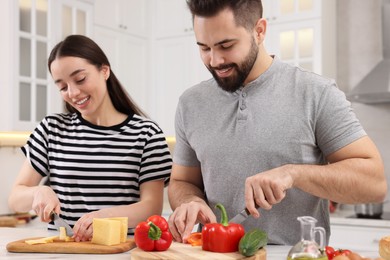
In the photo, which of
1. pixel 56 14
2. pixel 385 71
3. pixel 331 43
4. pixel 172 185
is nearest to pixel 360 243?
pixel 385 71

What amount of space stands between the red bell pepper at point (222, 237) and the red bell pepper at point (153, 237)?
0.10m

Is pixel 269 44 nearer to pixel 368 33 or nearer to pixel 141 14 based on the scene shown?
pixel 368 33

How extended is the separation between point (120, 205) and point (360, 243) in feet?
6.14

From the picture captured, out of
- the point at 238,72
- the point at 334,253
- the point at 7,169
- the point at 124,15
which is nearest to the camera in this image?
the point at 334,253

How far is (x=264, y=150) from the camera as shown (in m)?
1.77

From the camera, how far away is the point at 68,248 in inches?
66.7

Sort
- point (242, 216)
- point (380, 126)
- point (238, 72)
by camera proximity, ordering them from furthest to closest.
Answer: point (380, 126)
point (238, 72)
point (242, 216)

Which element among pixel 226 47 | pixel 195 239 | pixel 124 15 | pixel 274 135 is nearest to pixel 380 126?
pixel 124 15

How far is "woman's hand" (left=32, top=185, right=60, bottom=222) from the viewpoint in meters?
1.83

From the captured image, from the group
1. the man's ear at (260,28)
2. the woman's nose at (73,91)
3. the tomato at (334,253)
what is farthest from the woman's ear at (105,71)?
the tomato at (334,253)

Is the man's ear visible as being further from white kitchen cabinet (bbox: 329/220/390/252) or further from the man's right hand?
white kitchen cabinet (bbox: 329/220/390/252)

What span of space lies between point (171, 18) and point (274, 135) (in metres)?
3.21

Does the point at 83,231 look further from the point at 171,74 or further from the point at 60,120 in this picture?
the point at 171,74

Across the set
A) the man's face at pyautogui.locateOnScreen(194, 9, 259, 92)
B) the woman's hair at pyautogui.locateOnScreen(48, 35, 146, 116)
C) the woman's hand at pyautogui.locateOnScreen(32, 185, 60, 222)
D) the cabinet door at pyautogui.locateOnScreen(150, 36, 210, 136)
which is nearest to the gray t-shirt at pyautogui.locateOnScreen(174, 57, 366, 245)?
the man's face at pyautogui.locateOnScreen(194, 9, 259, 92)
